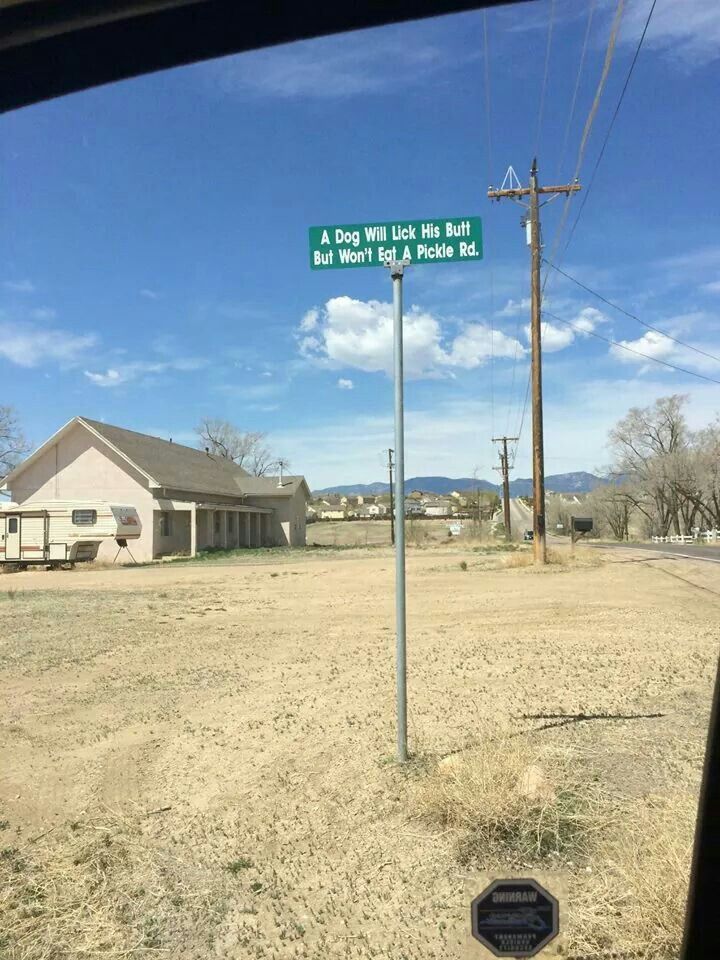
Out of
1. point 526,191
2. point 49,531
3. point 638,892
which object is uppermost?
point 526,191

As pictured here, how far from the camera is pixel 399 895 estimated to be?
3465 mm

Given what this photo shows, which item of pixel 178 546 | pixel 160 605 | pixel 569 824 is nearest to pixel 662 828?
pixel 569 824

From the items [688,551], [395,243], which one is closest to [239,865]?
[395,243]

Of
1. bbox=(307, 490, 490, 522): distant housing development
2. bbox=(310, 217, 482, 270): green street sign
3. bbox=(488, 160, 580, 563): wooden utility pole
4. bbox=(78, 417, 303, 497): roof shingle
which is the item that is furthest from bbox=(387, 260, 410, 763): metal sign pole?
bbox=(307, 490, 490, 522): distant housing development

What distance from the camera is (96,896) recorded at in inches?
140

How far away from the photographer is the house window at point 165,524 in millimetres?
35641

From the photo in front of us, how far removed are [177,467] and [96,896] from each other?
3760 centimetres

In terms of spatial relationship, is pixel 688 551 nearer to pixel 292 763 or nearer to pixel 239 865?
pixel 292 763

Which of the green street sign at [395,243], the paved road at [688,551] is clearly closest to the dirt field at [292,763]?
the green street sign at [395,243]

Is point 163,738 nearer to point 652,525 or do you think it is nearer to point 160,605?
point 160,605

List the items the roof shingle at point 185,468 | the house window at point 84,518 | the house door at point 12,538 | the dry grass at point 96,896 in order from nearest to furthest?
the dry grass at point 96,896 < the house door at point 12,538 < the house window at point 84,518 < the roof shingle at point 185,468

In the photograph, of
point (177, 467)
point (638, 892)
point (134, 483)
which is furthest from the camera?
point (177, 467)

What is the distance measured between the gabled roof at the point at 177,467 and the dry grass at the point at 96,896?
31207mm

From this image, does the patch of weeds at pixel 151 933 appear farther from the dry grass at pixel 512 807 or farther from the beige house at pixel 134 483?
the beige house at pixel 134 483
